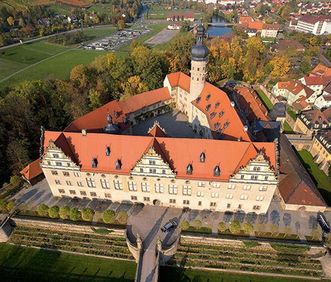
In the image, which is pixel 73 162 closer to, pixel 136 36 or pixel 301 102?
pixel 301 102

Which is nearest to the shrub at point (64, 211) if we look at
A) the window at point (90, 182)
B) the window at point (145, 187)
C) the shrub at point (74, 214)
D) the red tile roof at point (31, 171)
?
the shrub at point (74, 214)

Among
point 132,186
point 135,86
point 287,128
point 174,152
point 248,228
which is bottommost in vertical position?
point 287,128

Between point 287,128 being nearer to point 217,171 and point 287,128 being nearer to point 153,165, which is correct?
point 217,171

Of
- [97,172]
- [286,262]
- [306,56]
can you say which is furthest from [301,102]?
[97,172]

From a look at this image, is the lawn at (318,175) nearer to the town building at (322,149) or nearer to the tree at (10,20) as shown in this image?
the town building at (322,149)

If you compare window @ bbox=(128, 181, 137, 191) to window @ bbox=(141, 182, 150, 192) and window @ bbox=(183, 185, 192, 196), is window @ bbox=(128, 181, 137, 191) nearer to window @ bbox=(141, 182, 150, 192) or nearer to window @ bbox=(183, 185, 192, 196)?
window @ bbox=(141, 182, 150, 192)

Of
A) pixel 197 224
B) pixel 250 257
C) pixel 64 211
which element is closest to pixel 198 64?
pixel 197 224
